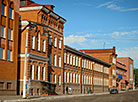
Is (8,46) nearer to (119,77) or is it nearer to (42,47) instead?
(42,47)

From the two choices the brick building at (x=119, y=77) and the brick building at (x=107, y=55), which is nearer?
the brick building at (x=107, y=55)

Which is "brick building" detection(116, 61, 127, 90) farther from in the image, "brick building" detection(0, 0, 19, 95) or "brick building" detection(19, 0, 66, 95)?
"brick building" detection(0, 0, 19, 95)

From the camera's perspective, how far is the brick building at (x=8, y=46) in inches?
1416

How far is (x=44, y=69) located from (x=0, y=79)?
11.3 m

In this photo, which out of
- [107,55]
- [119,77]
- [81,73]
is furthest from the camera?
[119,77]

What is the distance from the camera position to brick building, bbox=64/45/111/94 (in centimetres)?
5941

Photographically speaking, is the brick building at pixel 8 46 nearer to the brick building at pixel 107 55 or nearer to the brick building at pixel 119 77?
the brick building at pixel 107 55

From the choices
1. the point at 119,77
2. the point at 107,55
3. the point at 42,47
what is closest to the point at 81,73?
the point at 42,47

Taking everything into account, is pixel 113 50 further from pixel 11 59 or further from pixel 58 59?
pixel 11 59

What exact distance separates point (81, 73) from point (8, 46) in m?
33.8

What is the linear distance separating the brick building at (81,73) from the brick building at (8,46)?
63.4 ft

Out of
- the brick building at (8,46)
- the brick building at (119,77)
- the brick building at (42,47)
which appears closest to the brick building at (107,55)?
the brick building at (119,77)

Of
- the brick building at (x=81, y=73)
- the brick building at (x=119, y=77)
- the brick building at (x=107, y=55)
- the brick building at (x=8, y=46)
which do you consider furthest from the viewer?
the brick building at (x=119, y=77)

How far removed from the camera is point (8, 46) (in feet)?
123
